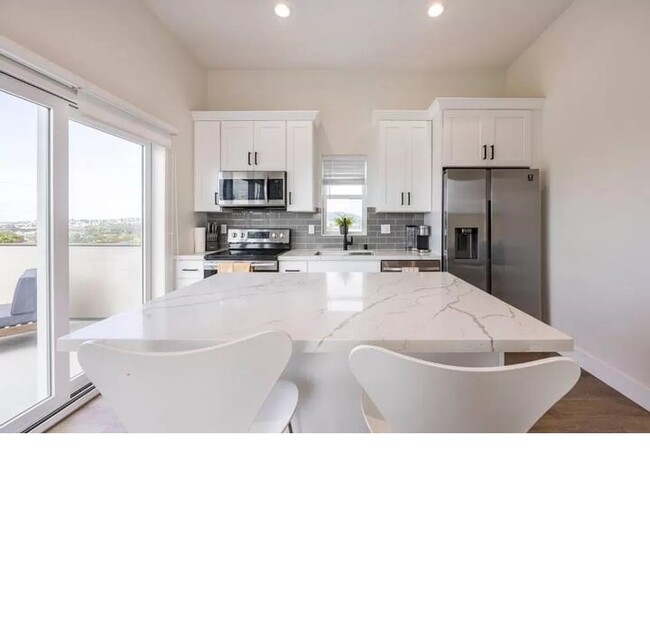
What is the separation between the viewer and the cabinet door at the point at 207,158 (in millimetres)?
4551

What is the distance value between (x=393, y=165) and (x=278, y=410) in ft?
12.1

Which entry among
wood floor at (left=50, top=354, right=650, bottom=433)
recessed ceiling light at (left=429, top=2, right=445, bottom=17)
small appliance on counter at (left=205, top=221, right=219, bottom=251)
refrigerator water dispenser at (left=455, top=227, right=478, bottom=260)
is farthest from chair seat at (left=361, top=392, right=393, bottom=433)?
small appliance on counter at (left=205, top=221, right=219, bottom=251)

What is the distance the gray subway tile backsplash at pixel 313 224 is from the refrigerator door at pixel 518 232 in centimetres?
101

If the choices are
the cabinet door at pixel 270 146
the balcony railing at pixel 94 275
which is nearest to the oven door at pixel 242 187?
the cabinet door at pixel 270 146

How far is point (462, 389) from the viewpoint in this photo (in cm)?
94

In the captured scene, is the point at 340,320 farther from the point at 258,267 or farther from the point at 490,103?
the point at 490,103

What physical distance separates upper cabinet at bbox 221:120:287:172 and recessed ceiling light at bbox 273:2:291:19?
1074mm

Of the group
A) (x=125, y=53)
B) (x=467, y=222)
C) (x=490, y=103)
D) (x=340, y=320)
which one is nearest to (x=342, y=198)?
(x=467, y=222)

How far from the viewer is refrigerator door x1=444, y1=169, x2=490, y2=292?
4102 mm

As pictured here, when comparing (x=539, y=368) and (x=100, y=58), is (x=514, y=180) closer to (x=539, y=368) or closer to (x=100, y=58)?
(x=100, y=58)

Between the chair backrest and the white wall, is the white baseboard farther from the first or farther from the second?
the chair backrest
